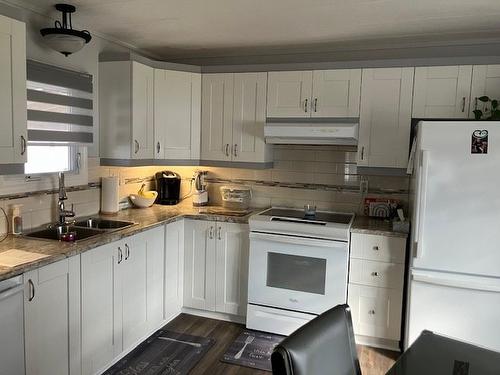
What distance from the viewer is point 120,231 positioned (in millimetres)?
2768

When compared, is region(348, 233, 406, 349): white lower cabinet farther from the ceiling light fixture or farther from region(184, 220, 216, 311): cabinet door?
the ceiling light fixture

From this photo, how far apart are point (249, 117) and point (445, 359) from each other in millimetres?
2569

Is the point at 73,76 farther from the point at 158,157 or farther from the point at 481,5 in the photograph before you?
the point at 481,5

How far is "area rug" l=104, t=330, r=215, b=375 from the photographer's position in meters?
2.76

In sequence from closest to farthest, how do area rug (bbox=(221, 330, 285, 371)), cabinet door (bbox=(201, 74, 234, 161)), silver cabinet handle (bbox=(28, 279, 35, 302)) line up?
silver cabinet handle (bbox=(28, 279, 35, 302))
area rug (bbox=(221, 330, 285, 371))
cabinet door (bbox=(201, 74, 234, 161))

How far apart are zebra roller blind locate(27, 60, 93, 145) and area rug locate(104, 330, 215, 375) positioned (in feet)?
5.20

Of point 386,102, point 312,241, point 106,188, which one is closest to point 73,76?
point 106,188

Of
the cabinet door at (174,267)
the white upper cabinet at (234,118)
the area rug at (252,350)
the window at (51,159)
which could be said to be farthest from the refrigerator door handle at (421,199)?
the window at (51,159)

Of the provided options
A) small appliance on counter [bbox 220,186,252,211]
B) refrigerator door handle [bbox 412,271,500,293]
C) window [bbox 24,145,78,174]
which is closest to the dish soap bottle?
window [bbox 24,145,78,174]

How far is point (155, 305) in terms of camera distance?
322 cm

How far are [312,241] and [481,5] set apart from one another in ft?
6.13

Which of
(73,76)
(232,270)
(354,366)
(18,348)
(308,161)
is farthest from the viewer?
(308,161)

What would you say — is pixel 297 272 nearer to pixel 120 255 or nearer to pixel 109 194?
pixel 120 255

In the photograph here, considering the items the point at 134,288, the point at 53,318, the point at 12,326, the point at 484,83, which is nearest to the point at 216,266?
the point at 134,288
